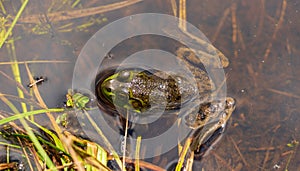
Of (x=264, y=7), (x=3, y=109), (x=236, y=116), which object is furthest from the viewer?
(x=264, y=7)

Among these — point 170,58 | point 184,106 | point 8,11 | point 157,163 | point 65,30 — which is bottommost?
point 157,163

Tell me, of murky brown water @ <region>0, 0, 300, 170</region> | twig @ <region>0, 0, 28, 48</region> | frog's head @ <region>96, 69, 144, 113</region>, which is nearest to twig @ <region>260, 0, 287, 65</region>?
murky brown water @ <region>0, 0, 300, 170</region>

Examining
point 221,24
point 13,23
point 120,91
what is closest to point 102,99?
point 120,91

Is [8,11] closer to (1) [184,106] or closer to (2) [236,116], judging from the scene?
(1) [184,106]

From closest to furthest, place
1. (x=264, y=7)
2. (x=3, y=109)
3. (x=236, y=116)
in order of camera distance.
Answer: (x=3, y=109), (x=236, y=116), (x=264, y=7)

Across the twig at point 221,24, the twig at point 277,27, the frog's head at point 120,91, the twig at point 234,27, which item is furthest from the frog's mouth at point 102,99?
the twig at point 277,27

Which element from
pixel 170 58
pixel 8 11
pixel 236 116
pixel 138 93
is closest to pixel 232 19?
pixel 170 58
